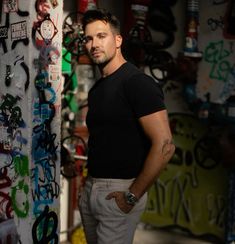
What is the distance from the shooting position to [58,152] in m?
3.37

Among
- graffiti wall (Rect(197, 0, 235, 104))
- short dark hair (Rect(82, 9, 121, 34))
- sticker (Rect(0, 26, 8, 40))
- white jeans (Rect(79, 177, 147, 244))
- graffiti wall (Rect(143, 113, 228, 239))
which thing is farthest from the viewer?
graffiti wall (Rect(143, 113, 228, 239))

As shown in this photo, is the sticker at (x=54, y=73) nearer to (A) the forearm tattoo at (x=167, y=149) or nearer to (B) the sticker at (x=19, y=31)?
(B) the sticker at (x=19, y=31)

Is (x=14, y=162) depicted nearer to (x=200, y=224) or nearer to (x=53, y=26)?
(x=53, y=26)

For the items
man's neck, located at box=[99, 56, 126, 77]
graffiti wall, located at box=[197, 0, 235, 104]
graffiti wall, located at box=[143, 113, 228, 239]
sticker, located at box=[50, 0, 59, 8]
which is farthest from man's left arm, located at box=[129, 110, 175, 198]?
graffiti wall, located at box=[143, 113, 228, 239]

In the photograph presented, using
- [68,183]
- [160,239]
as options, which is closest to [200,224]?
[160,239]

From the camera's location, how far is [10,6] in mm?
3127

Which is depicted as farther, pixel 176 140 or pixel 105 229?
pixel 176 140

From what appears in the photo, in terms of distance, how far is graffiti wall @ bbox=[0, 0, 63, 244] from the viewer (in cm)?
309

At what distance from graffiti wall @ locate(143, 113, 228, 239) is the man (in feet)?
7.62

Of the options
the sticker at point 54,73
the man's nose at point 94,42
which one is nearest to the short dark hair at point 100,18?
the man's nose at point 94,42

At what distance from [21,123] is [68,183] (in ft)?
4.59

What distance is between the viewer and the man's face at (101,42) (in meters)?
2.53

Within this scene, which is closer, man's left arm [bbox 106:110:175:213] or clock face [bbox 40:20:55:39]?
man's left arm [bbox 106:110:175:213]

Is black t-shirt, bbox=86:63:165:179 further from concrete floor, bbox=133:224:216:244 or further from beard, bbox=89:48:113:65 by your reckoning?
concrete floor, bbox=133:224:216:244
